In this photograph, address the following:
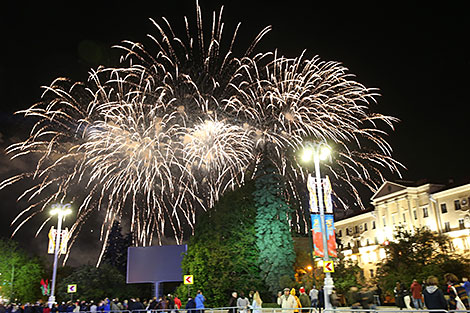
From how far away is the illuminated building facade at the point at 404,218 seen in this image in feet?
181

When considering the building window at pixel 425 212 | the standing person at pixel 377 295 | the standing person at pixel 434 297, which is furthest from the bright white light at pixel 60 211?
the building window at pixel 425 212

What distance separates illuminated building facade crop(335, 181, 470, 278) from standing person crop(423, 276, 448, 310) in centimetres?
4151

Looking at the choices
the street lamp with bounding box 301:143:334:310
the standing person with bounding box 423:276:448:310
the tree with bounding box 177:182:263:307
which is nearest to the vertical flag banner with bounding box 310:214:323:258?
the street lamp with bounding box 301:143:334:310

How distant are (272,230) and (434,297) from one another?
28.3 metres

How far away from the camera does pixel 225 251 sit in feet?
127

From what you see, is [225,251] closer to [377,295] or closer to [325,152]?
[377,295]

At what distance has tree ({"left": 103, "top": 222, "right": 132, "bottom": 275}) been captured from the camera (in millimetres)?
90062

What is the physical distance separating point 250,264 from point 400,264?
1284 centimetres

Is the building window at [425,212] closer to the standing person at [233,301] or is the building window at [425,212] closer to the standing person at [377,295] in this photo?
the standing person at [377,295]

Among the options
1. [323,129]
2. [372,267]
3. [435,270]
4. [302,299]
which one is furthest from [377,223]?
[302,299]

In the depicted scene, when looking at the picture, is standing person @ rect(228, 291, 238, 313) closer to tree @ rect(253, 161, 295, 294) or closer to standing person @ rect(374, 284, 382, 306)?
standing person @ rect(374, 284, 382, 306)

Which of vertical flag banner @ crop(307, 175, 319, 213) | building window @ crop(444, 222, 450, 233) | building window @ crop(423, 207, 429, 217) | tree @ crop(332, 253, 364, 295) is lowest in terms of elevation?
tree @ crop(332, 253, 364, 295)

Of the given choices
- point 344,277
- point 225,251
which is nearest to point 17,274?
point 225,251

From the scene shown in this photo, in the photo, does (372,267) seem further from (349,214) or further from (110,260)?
(110,260)
